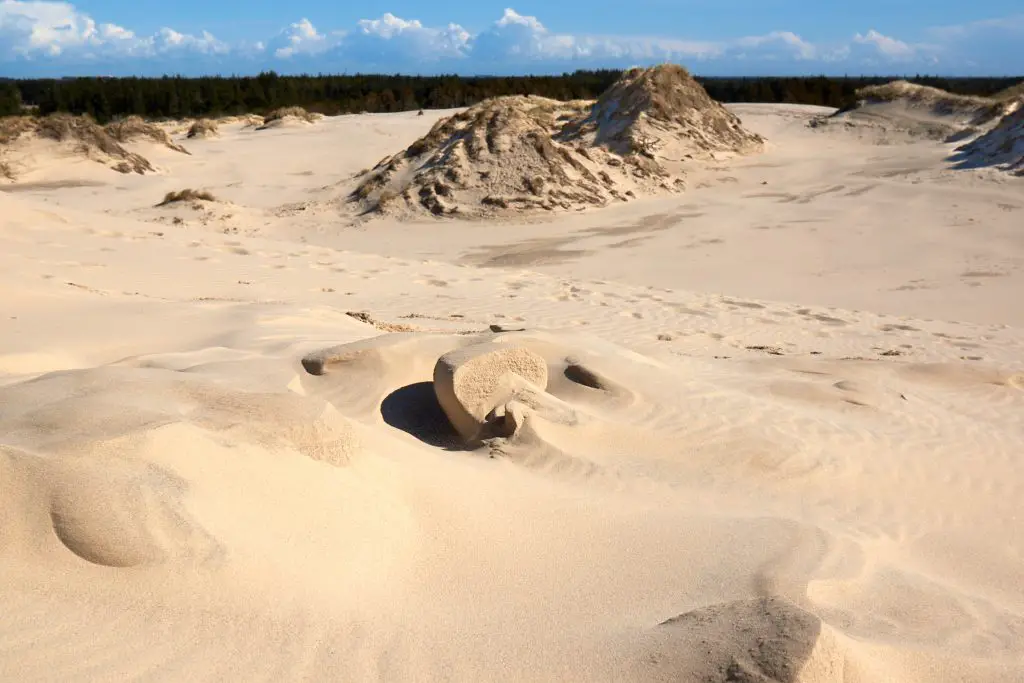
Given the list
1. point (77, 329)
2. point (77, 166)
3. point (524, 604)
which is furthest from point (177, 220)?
point (524, 604)

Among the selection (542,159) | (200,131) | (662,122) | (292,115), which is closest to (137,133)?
(200,131)

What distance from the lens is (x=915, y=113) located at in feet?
79.7

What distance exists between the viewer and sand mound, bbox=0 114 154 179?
57.8 feet

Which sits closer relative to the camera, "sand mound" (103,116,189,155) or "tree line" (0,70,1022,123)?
"sand mound" (103,116,189,155)

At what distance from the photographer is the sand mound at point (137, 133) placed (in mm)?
21406

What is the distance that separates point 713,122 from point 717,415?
17.2 meters

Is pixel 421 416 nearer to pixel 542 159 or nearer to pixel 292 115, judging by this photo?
pixel 542 159

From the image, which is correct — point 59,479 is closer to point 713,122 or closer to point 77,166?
point 77,166

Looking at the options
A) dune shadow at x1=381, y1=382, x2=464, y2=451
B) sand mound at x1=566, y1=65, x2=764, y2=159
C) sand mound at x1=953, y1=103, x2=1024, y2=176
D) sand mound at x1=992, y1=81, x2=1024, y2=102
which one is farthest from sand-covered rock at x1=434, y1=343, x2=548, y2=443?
sand mound at x1=992, y1=81, x2=1024, y2=102

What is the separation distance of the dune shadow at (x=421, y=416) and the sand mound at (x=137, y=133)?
19589mm

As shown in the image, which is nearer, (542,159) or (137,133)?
(542,159)

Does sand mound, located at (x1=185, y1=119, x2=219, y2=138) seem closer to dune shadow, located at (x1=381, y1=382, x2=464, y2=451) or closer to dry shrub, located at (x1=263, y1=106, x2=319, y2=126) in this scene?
dry shrub, located at (x1=263, y1=106, x2=319, y2=126)

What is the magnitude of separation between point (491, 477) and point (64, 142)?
18.3 m

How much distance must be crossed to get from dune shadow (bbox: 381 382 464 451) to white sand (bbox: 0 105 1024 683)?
2cm
